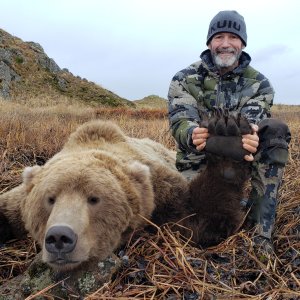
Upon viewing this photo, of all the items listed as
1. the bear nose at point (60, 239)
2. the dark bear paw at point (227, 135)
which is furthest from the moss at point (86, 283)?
the dark bear paw at point (227, 135)

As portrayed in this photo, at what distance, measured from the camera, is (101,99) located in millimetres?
30047

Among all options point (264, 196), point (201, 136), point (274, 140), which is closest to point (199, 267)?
point (201, 136)

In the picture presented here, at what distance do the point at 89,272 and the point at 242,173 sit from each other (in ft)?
3.81

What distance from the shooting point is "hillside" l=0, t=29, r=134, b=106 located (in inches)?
1153

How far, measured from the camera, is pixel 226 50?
418cm

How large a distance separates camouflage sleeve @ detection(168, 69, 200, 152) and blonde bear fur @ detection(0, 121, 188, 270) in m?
0.52

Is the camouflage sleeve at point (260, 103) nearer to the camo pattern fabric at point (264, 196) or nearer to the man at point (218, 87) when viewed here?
the man at point (218, 87)

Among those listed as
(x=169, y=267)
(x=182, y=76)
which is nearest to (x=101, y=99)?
Result: (x=182, y=76)

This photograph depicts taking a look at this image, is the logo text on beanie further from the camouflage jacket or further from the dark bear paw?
the dark bear paw

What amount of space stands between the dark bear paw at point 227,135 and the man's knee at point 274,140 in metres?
0.42

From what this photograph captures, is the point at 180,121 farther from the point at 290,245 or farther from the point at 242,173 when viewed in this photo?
the point at 290,245

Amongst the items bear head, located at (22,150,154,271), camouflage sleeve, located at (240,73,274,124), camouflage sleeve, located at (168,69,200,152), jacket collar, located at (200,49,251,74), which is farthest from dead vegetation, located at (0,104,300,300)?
jacket collar, located at (200,49,251,74)

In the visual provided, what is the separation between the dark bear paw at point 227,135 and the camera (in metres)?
2.82

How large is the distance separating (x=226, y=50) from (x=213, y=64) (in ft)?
0.60
